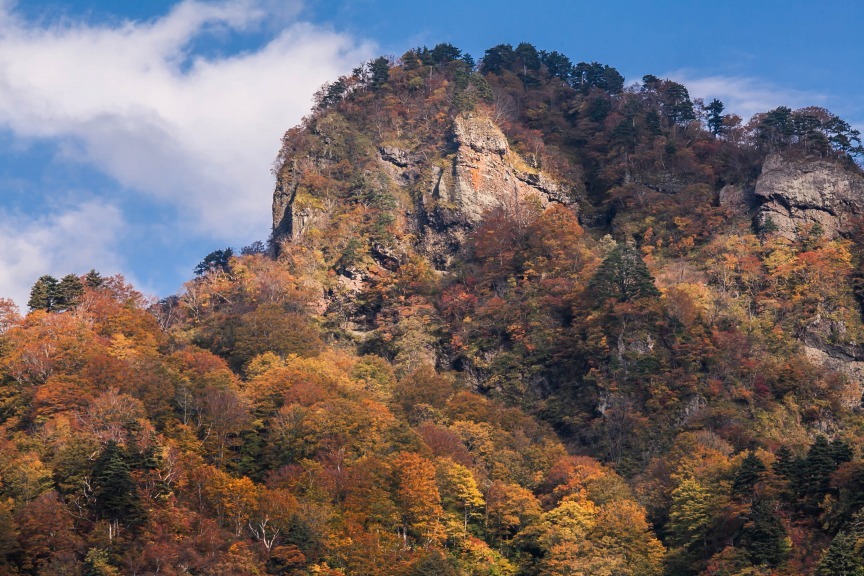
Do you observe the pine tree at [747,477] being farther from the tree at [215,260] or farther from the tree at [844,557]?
the tree at [215,260]

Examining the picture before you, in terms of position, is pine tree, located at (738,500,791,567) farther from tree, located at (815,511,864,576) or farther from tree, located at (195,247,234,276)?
tree, located at (195,247,234,276)

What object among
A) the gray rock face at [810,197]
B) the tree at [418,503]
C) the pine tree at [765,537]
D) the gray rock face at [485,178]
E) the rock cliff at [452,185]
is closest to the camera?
the pine tree at [765,537]

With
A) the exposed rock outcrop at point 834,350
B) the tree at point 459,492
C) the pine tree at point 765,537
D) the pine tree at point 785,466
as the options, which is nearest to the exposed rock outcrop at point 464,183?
the exposed rock outcrop at point 834,350

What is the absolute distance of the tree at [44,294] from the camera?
76.3 m

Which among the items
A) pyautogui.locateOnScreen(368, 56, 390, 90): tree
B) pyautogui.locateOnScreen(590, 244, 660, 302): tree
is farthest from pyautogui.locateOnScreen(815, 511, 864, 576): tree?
pyautogui.locateOnScreen(368, 56, 390, 90): tree

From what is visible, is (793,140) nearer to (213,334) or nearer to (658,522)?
(658,522)

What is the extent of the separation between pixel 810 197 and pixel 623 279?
1936cm

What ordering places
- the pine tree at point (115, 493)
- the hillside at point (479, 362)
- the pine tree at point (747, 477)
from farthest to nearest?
the pine tree at point (747, 477)
the hillside at point (479, 362)
the pine tree at point (115, 493)

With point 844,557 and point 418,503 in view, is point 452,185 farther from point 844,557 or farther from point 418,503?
point 844,557

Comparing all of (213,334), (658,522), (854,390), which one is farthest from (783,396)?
(213,334)

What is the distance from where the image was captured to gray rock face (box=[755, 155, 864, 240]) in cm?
8538

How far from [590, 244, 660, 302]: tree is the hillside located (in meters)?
0.28

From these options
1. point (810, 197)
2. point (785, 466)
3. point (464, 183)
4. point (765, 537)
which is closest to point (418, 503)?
point (765, 537)

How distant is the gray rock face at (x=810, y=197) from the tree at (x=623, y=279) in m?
14.6
